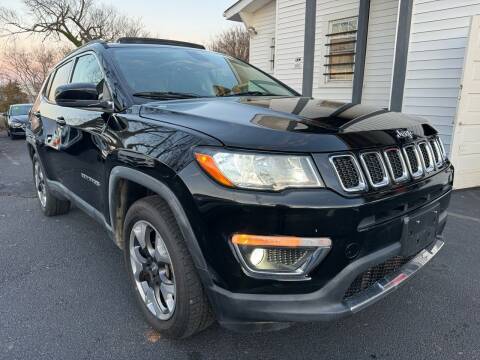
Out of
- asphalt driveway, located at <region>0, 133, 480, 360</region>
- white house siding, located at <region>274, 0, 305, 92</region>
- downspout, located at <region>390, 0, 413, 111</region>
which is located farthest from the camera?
white house siding, located at <region>274, 0, 305, 92</region>

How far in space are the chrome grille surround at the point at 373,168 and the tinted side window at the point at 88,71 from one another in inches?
77.0

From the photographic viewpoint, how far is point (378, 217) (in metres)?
1.72

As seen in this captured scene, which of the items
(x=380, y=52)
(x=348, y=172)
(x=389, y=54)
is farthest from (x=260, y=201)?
(x=380, y=52)

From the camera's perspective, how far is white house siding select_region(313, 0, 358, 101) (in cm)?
833

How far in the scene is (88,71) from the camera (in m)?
3.06

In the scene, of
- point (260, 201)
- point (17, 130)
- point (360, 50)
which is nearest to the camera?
point (260, 201)

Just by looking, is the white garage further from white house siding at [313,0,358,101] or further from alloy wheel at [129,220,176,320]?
alloy wheel at [129,220,176,320]

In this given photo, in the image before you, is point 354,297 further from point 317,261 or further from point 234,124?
point 234,124

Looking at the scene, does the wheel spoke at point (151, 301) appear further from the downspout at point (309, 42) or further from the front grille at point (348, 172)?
the downspout at point (309, 42)

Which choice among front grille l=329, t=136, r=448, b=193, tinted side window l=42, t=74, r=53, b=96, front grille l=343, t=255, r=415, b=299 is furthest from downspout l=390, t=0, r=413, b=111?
tinted side window l=42, t=74, r=53, b=96

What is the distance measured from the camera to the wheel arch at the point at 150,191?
69.3 inches

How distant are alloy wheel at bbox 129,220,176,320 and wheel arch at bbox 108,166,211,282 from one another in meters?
0.23

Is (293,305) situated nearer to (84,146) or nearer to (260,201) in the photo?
(260,201)

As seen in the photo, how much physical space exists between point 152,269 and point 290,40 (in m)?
8.57
